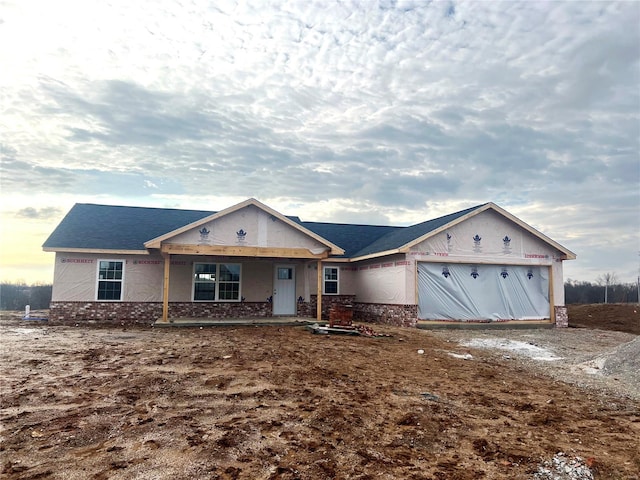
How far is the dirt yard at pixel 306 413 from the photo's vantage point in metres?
4.18

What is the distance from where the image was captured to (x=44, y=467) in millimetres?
4027

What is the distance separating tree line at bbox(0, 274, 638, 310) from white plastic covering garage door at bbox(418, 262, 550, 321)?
27.3 meters

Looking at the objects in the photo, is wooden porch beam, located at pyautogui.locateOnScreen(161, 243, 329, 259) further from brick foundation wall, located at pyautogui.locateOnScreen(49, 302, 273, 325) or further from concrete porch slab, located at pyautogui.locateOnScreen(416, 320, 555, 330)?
concrete porch slab, located at pyautogui.locateOnScreen(416, 320, 555, 330)

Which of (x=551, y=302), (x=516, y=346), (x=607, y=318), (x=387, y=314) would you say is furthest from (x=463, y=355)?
(x=607, y=318)

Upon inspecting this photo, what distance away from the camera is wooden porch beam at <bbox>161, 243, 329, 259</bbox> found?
15.5 meters

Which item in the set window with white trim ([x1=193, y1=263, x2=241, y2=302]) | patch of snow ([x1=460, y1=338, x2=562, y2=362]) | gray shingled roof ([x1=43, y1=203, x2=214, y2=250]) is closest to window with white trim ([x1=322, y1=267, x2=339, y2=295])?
window with white trim ([x1=193, y1=263, x2=241, y2=302])

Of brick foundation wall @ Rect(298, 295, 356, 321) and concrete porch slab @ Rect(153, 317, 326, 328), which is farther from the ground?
brick foundation wall @ Rect(298, 295, 356, 321)

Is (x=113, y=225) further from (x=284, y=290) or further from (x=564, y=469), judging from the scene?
(x=564, y=469)

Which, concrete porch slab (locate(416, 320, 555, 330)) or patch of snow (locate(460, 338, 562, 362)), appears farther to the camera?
concrete porch slab (locate(416, 320, 555, 330))

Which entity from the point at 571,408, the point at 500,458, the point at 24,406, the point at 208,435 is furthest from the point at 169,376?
the point at 571,408

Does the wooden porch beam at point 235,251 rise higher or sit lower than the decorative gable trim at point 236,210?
lower

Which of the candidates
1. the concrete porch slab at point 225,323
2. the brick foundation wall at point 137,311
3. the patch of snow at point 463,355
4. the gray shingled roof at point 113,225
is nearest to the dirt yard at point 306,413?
the patch of snow at point 463,355

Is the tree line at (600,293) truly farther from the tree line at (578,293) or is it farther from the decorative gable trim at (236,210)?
the decorative gable trim at (236,210)

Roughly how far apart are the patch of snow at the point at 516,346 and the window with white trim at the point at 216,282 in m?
9.53
